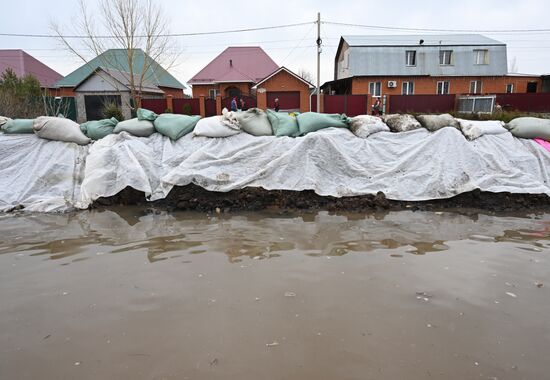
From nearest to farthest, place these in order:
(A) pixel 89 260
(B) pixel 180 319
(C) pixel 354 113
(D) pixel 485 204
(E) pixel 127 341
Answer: (E) pixel 127 341
(B) pixel 180 319
(A) pixel 89 260
(D) pixel 485 204
(C) pixel 354 113

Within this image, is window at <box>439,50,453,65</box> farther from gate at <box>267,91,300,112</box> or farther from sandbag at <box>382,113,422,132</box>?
sandbag at <box>382,113,422,132</box>

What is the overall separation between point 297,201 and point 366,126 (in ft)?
5.15

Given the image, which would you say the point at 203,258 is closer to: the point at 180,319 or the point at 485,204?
the point at 180,319

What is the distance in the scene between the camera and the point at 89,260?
10.3 ft

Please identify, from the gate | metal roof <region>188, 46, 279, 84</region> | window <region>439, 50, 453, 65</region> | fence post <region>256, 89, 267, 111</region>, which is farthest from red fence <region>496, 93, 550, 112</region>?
metal roof <region>188, 46, 279, 84</region>

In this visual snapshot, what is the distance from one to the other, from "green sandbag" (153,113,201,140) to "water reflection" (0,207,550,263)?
4.01 feet

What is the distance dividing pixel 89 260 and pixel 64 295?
23.7 inches

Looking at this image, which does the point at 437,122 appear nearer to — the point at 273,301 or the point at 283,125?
the point at 283,125

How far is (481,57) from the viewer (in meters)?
20.4

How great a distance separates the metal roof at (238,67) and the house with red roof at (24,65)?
952cm

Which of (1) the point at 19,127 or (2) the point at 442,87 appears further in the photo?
(2) the point at 442,87

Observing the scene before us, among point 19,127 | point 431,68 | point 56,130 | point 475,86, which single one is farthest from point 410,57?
point 19,127

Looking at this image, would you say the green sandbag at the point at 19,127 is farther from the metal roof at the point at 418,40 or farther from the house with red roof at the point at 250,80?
the metal roof at the point at 418,40

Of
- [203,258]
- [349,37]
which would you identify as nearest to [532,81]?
[349,37]
